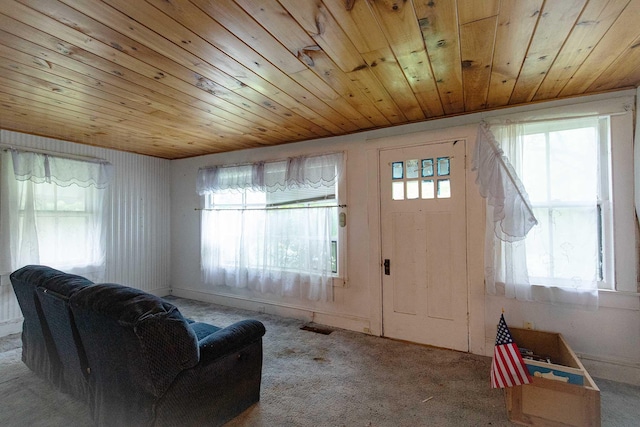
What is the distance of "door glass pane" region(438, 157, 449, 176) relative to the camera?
3.13 m

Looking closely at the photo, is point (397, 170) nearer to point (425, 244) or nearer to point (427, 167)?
point (427, 167)

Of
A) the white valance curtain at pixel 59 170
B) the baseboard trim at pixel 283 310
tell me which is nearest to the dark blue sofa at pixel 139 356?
the baseboard trim at pixel 283 310

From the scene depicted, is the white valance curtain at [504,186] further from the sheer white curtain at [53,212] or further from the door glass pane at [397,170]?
the sheer white curtain at [53,212]

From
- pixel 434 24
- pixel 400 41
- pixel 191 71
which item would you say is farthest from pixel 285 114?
pixel 434 24

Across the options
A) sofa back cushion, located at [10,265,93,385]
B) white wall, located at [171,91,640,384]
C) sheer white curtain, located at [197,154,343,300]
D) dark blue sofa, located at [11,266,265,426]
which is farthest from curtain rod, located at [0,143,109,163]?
dark blue sofa, located at [11,266,265,426]

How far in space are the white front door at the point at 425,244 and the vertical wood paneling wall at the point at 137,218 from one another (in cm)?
372

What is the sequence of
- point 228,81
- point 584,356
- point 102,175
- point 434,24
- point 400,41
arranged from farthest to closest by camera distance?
point 102,175, point 584,356, point 228,81, point 400,41, point 434,24

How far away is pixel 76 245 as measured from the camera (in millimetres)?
3969

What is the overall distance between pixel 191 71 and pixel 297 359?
2.55m

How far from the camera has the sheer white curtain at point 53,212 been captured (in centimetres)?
342

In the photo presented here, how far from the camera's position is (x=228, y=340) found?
1.96m

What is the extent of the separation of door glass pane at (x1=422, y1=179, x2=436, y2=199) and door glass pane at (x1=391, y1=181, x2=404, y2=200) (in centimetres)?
23

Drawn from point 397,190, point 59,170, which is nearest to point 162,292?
point 59,170

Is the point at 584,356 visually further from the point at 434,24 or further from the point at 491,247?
the point at 434,24
